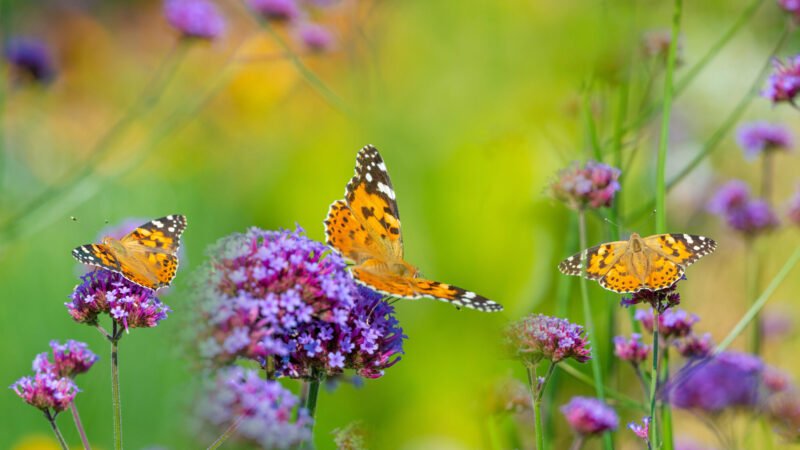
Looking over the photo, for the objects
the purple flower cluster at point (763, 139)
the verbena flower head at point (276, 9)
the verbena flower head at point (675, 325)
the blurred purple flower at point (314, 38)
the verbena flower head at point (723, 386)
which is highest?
the blurred purple flower at point (314, 38)

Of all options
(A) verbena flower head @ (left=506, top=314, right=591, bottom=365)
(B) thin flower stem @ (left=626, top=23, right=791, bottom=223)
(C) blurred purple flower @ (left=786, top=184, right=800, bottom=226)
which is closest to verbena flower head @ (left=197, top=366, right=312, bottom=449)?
(A) verbena flower head @ (left=506, top=314, right=591, bottom=365)

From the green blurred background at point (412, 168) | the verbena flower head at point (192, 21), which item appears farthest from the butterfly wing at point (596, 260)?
the verbena flower head at point (192, 21)

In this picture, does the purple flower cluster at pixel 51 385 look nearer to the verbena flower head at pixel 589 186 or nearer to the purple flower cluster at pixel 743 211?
the verbena flower head at pixel 589 186

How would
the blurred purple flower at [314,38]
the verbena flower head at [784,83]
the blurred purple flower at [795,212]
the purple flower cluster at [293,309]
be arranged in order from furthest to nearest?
the blurred purple flower at [314,38]
the blurred purple flower at [795,212]
the verbena flower head at [784,83]
the purple flower cluster at [293,309]

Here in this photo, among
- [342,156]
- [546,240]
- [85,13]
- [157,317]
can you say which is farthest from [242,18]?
[157,317]

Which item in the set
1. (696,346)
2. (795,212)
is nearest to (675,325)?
(696,346)

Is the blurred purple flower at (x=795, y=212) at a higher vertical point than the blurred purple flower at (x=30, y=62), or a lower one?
lower
